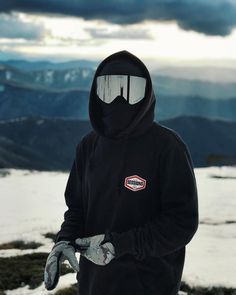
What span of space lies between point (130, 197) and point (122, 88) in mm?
789

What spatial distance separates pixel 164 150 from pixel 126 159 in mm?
289

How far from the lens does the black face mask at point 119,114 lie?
3.79 m

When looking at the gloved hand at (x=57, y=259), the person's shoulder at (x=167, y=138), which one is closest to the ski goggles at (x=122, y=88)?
the person's shoulder at (x=167, y=138)

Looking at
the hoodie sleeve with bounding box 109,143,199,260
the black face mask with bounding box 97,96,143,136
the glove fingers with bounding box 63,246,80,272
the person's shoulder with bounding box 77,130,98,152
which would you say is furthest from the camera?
the person's shoulder with bounding box 77,130,98,152

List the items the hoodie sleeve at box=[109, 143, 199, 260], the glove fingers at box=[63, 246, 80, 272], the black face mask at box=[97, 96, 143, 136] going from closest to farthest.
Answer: the hoodie sleeve at box=[109, 143, 199, 260]
the black face mask at box=[97, 96, 143, 136]
the glove fingers at box=[63, 246, 80, 272]

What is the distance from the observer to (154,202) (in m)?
3.71

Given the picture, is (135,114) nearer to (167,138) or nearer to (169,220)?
(167,138)

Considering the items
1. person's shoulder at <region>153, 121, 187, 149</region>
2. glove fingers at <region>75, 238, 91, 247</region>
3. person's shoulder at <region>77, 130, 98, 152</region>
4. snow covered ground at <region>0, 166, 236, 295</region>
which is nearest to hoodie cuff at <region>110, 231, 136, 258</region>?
glove fingers at <region>75, 238, 91, 247</region>

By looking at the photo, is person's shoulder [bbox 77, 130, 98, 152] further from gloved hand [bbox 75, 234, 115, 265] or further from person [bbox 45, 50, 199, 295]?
gloved hand [bbox 75, 234, 115, 265]

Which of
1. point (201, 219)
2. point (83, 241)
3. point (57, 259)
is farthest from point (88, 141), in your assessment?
point (201, 219)

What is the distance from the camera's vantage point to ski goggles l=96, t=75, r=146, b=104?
3828 millimetres

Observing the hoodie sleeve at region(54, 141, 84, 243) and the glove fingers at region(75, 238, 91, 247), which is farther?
the hoodie sleeve at region(54, 141, 84, 243)

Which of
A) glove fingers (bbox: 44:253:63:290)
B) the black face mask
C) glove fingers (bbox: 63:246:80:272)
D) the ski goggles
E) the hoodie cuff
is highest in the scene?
the ski goggles

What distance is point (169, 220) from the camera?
3561 mm
